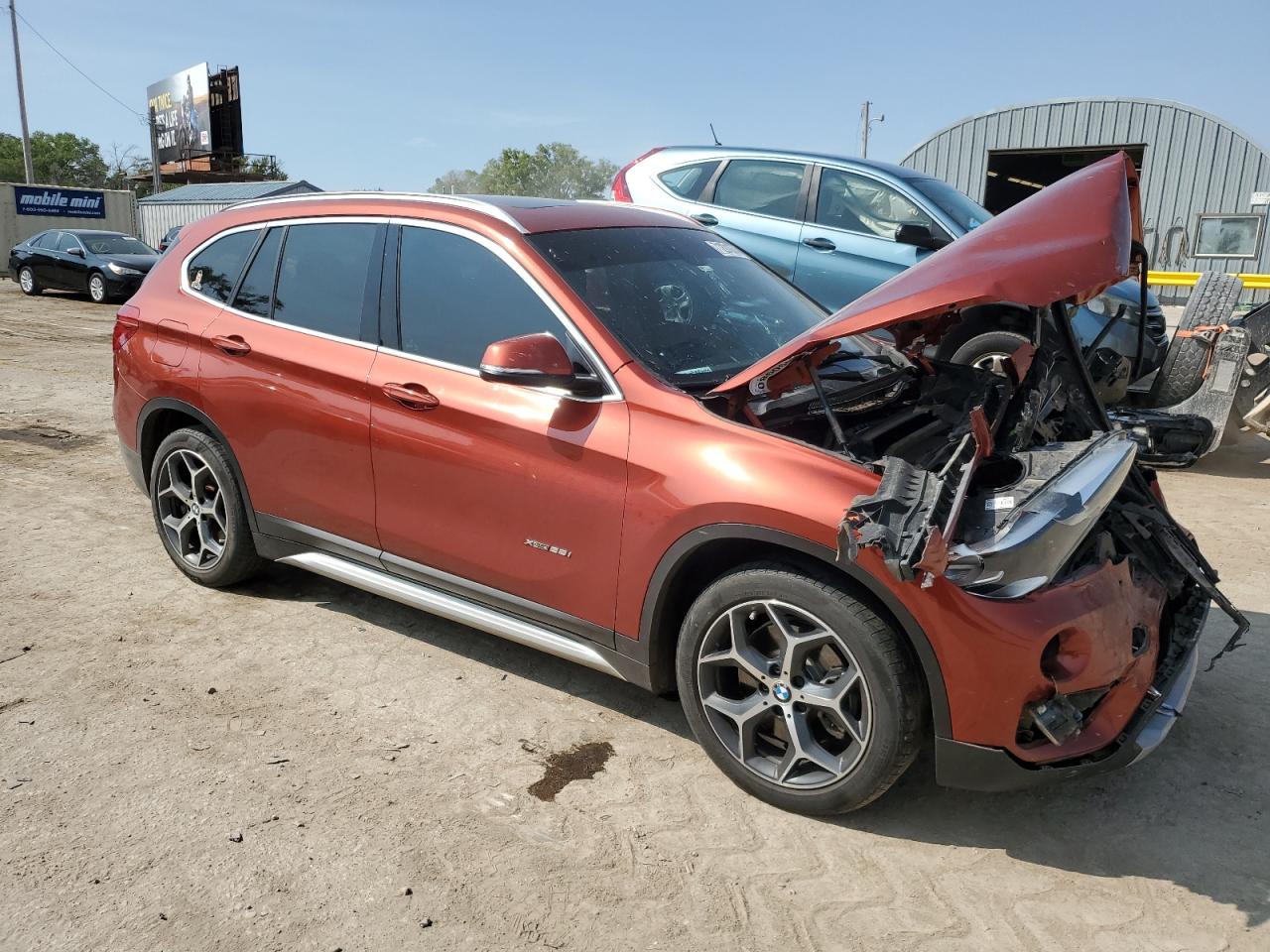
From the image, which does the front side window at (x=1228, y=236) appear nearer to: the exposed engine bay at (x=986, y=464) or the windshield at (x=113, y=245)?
the exposed engine bay at (x=986, y=464)

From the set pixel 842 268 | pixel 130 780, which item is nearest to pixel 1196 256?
pixel 842 268

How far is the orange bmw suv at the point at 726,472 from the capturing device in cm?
271

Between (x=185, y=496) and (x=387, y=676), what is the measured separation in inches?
59.9

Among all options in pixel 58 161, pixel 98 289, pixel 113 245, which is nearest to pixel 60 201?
pixel 113 245

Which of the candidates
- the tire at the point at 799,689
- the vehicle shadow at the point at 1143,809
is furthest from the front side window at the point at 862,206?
the tire at the point at 799,689

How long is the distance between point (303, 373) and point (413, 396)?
64cm

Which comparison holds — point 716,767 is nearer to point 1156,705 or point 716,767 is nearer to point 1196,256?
point 1156,705

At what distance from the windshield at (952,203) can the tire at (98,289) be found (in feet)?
57.6

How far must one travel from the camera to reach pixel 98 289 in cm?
1983

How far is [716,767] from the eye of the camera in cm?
328

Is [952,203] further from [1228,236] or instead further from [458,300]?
[1228,236]

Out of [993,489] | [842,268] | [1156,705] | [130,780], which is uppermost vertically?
[842,268]

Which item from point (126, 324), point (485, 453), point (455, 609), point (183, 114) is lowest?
point (455, 609)

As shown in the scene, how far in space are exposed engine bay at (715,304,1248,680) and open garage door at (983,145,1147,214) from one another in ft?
70.9
